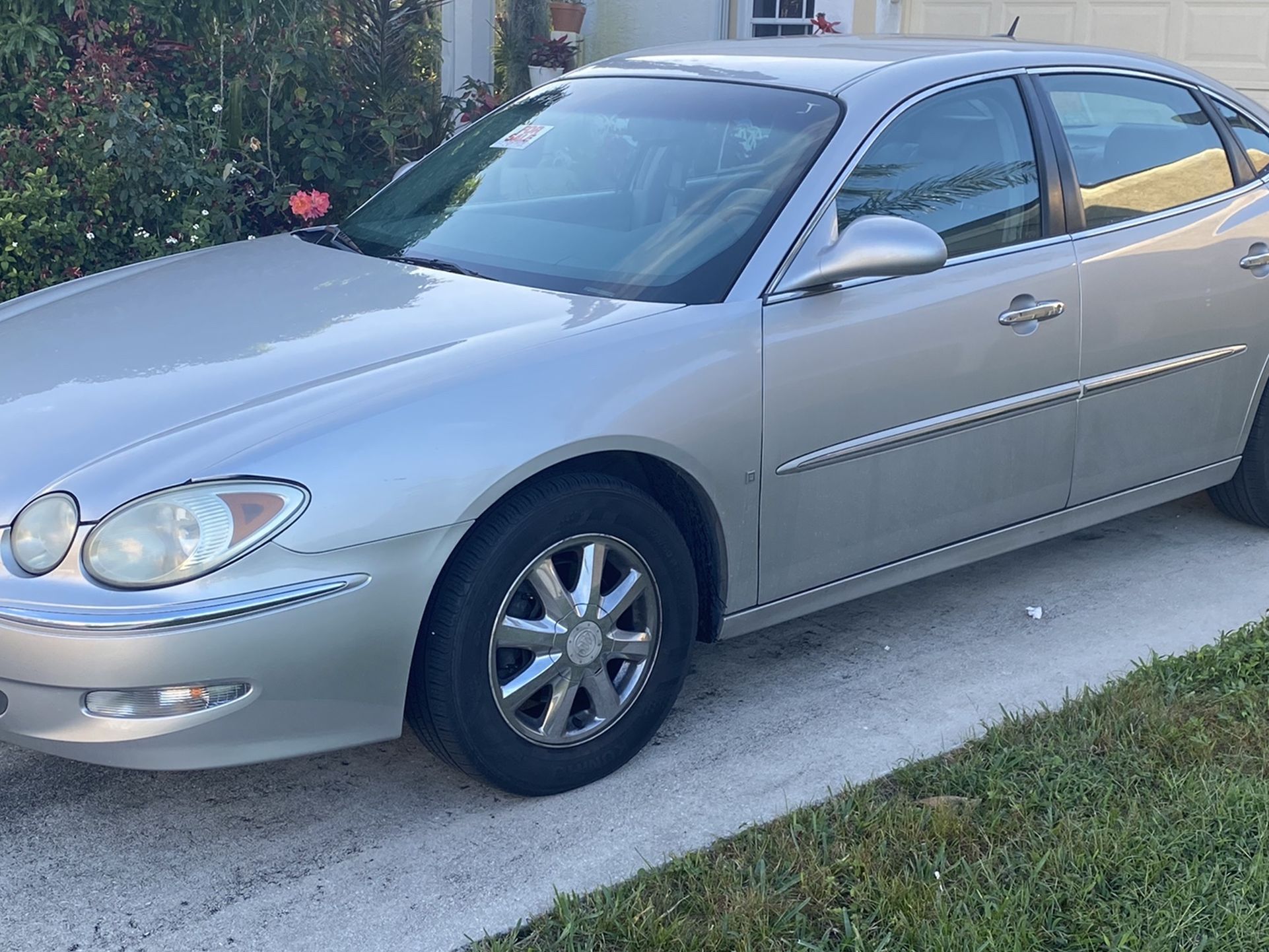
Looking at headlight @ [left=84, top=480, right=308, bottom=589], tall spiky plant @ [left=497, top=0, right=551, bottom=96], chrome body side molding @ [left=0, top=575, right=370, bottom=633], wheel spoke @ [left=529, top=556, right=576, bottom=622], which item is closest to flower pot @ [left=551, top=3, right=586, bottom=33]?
tall spiky plant @ [left=497, top=0, right=551, bottom=96]

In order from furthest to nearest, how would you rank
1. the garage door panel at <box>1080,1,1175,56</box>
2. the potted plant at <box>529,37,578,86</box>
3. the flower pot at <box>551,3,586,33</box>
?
1. the flower pot at <box>551,3,586,33</box>
2. the potted plant at <box>529,37,578,86</box>
3. the garage door panel at <box>1080,1,1175,56</box>

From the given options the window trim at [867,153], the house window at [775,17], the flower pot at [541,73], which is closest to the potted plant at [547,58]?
the flower pot at [541,73]

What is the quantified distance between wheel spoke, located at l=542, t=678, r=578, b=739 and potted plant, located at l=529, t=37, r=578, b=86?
7625 millimetres

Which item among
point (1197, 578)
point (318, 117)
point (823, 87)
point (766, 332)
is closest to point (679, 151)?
point (823, 87)

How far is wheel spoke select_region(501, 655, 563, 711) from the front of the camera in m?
2.99

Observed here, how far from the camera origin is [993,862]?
277 centimetres

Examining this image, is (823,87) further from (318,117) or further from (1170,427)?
(318,117)

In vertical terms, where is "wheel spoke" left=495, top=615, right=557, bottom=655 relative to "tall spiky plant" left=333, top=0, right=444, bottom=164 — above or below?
below

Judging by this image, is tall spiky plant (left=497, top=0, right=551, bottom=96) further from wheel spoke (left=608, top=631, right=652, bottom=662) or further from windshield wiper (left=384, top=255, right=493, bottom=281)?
wheel spoke (left=608, top=631, right=652, bottom=662)

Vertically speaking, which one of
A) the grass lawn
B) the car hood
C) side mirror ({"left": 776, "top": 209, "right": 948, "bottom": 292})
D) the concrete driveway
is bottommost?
the concrete driveway

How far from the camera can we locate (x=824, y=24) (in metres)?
9.73

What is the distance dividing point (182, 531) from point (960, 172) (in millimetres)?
2304

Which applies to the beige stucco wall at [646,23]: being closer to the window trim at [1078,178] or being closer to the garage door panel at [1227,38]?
Answer: the garage door panel at [1227,38]

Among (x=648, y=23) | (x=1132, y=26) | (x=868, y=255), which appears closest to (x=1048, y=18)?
(x=1132, y=26)
